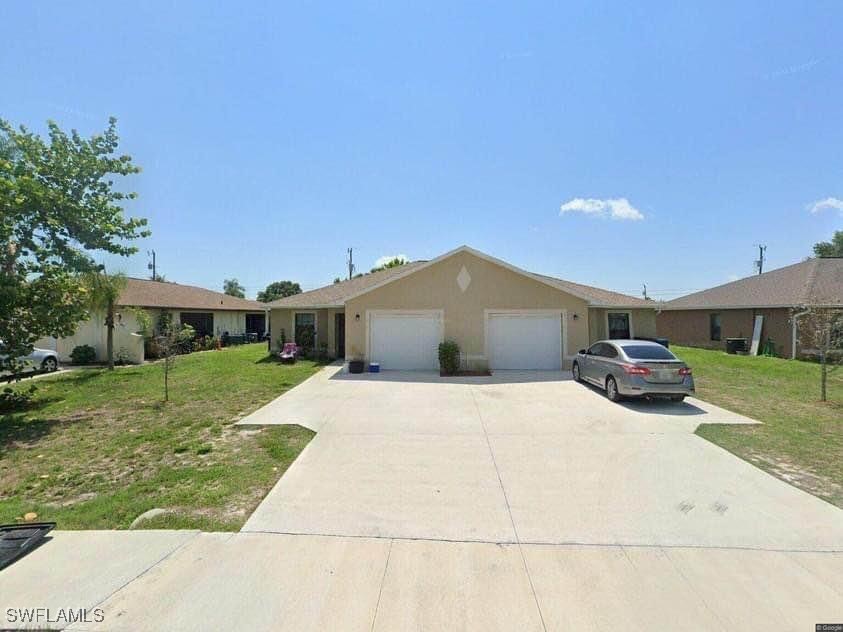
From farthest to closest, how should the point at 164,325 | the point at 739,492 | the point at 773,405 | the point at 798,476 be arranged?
the point at 164,325 < the point at 773,405 < the point at 798,476 < the point at 739,492

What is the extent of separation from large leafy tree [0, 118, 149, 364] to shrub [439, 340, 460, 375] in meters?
9.85

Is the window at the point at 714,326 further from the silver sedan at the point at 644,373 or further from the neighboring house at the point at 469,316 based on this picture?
the silver sedan at the point at 644,373

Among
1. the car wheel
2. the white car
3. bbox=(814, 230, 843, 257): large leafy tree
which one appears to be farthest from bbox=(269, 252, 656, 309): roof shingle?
bbox=(814, 230, 843, 257): large leafy tree

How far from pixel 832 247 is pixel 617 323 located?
132ft

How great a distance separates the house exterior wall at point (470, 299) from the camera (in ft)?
46.6

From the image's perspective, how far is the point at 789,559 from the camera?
3.38m

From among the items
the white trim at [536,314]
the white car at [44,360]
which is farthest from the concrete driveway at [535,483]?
the white car at [44,360]

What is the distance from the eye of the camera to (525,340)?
14.4m

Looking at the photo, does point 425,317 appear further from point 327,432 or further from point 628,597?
point 628,597

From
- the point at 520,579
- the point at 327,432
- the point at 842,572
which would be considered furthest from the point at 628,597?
the point at 327,432

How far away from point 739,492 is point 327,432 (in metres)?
6.17

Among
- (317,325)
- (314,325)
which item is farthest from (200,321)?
(317,325)

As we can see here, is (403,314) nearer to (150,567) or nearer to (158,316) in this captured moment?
(150,567)

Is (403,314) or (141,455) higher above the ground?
(403,314)
